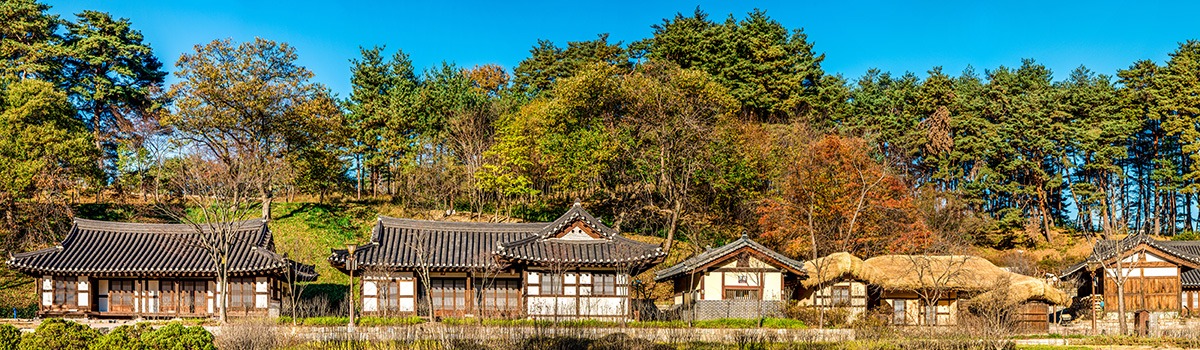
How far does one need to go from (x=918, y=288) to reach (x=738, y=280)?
600 centimetres

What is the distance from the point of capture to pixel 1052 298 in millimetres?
31516

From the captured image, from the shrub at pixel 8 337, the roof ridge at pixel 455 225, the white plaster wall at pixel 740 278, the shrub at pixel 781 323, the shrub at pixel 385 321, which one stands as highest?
the roof ridge at pixel 455 225

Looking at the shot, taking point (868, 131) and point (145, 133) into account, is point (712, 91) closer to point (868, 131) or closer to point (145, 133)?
point (868, 131)

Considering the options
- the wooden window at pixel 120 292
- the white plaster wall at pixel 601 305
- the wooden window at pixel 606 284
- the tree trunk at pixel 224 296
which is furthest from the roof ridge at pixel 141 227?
the wooden window at pixel 606 284

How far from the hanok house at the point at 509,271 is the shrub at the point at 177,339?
10.3 meters

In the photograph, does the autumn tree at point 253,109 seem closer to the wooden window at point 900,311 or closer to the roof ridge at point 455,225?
the roof ridge at point 455,225

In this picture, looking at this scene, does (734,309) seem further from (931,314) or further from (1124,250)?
(1124,250)

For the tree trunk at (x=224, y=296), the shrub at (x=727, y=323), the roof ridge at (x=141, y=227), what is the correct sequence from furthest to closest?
the roof ridge at (x=141, y=227) → the tree trunk at (x=224, y=296) → the shrub at (x=727, y=323)

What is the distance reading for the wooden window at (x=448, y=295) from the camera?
3122cm

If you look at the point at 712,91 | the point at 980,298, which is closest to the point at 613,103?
the point at 712,91

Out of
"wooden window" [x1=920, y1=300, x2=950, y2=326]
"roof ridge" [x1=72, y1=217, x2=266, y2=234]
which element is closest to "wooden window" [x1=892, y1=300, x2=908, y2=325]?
"wooden window" [x1=920, y1=300, x2=950, y2=326]

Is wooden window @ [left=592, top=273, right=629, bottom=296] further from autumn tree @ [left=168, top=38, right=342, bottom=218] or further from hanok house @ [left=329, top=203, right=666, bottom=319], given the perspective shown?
autumn tree @ [left=168, top=38, right=342, bottom=218]

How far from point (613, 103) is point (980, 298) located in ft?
58.1

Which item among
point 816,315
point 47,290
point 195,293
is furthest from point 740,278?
point 47,290
